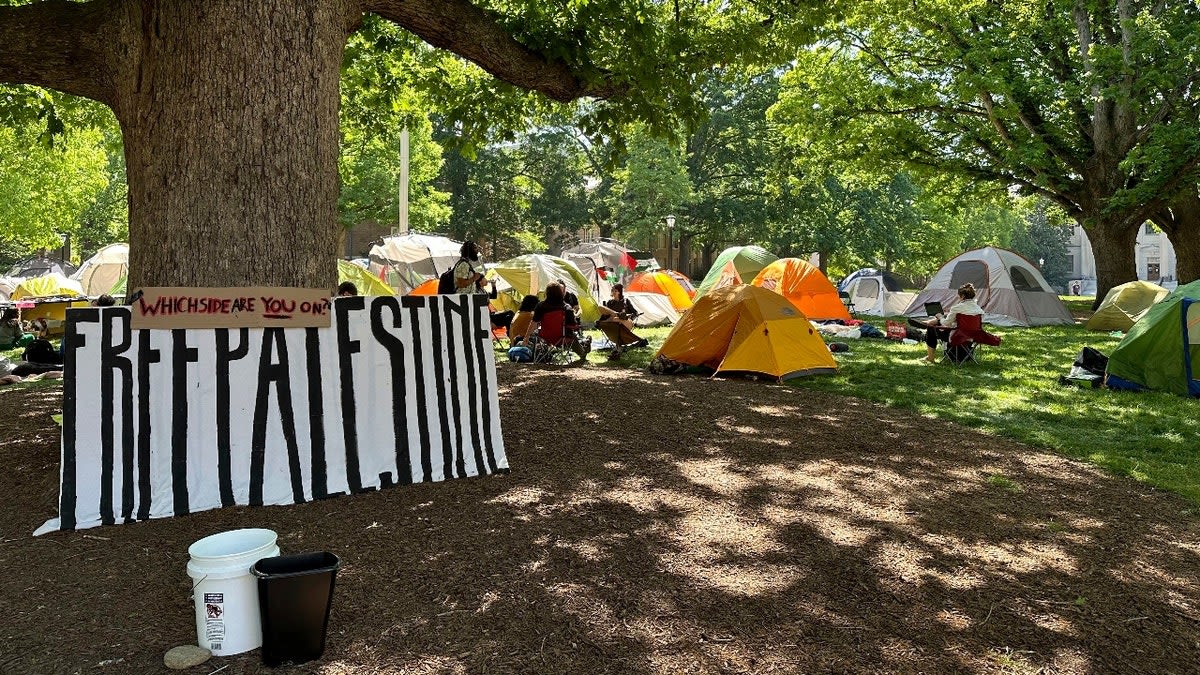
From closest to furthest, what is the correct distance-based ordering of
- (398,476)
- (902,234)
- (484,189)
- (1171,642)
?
(1171,642), (398,476), (902,234), (484,189)

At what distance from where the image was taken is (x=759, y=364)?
1102 centimetres

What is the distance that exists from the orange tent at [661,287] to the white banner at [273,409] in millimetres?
16070

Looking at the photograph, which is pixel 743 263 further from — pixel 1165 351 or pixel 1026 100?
pixel 1165 351

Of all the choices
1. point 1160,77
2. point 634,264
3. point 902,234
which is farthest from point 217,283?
point 902,234

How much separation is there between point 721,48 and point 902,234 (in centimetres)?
3927

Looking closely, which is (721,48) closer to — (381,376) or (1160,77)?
(381,376)

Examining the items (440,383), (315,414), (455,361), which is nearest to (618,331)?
(455,361)

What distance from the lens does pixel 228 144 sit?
16.7ft

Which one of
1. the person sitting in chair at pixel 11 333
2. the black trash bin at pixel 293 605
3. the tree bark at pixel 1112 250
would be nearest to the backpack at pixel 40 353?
the person sitting in chair at pixel 11 333

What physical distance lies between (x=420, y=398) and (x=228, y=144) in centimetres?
200

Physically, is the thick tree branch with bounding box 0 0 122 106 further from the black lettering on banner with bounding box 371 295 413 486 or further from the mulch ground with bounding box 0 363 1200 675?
the mulch ground with bounding box 0 363 1200 675

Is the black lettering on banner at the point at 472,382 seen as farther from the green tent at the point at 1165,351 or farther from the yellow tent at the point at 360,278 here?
the yellow tent at the point at 360,278

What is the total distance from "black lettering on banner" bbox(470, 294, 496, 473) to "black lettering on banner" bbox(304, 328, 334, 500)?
1.12 m

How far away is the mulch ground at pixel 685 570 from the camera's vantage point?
3.24 metres
